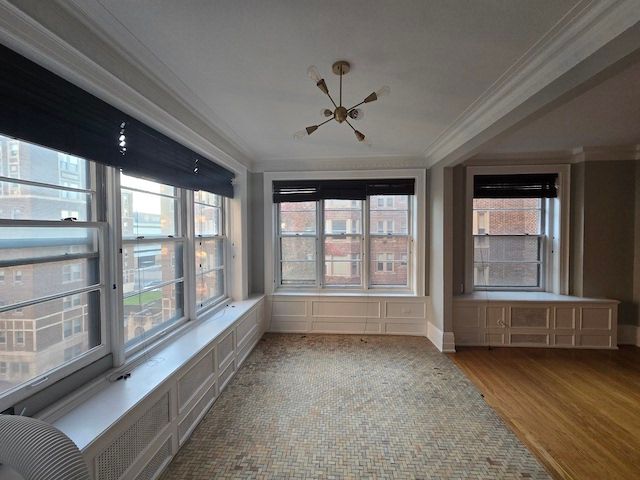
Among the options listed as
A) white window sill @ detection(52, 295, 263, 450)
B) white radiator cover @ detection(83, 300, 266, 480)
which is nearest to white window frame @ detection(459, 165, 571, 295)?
white radiator cover @ detection(83, 300, 266, 480)

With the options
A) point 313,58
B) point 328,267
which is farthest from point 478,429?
point 313,58

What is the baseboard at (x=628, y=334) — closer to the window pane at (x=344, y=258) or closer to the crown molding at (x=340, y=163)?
the crown molding at (x=340, y=163)

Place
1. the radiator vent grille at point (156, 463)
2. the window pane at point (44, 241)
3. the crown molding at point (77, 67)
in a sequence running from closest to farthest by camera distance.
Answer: the crown molding at point (77, 67)
the window pane at point (44, 241)
the radiator vent grille at point (156, 463)

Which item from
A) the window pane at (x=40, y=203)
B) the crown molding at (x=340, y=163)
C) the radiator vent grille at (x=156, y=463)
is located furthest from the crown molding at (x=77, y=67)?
the radiator vent grille at (x=156, y=463)

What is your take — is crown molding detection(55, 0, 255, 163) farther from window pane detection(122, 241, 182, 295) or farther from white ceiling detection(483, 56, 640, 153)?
white ceiling detection(483, 56, 640, 153)

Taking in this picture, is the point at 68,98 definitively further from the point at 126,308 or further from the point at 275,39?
the point at 126,308

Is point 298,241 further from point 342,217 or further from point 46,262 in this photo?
point 46,262

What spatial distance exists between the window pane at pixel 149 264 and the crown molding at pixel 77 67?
0.90 m

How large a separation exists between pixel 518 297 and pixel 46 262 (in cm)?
463

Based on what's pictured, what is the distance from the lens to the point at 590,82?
1.52 meters

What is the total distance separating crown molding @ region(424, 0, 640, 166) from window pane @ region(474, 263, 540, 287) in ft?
6.82

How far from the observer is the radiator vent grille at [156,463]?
1567 millimetres

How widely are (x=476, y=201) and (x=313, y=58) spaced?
127 inches

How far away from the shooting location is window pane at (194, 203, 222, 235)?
291 cm
